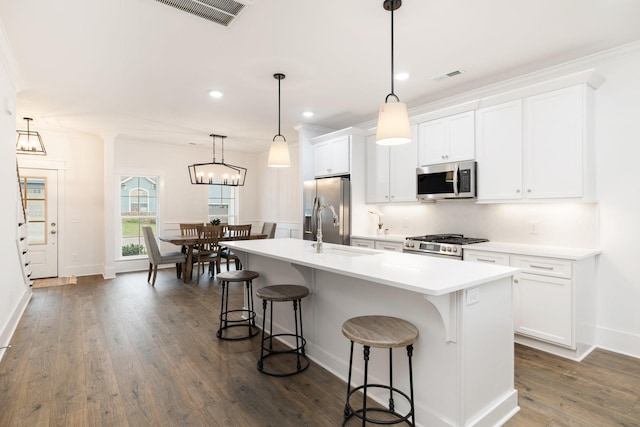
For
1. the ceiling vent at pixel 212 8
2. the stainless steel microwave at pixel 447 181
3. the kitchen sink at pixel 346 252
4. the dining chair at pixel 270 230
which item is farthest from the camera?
the dining chair at pixel 270 230

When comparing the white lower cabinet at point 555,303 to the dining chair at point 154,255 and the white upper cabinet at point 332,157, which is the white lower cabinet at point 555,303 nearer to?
the white upper cabinet at point 332,157

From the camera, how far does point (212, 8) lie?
7.83ft

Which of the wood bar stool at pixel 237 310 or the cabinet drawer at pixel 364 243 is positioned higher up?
the cabinet drawer at pixel 364 243

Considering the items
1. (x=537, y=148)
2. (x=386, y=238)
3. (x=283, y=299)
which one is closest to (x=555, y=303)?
(x=537, y=148)

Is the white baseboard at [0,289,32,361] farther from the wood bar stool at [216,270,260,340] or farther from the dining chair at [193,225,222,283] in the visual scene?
the dining chair at [193,225,222,283]

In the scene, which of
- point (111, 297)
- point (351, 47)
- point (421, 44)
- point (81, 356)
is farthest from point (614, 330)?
point (111, 297)

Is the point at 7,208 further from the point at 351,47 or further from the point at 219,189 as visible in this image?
the point at 219,189

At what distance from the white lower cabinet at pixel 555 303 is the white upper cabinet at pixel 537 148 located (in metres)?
0.65

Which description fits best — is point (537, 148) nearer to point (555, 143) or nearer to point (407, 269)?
point (555, 143)

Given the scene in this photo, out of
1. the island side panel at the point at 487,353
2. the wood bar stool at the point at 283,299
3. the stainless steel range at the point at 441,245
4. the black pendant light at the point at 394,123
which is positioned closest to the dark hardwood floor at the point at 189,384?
the wood bar stool at the point at 283,299

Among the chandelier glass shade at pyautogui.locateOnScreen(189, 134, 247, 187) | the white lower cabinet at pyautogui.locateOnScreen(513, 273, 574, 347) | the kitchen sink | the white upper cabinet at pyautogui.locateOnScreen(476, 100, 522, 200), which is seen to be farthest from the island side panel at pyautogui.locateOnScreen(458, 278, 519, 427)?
the chandelier glass shade at pyautogui.locateOnScreen(189, 134, 247, 187)

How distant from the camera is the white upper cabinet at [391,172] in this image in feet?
14.6

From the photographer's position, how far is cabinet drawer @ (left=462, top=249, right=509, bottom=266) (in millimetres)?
3236

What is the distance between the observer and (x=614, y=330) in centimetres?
306
